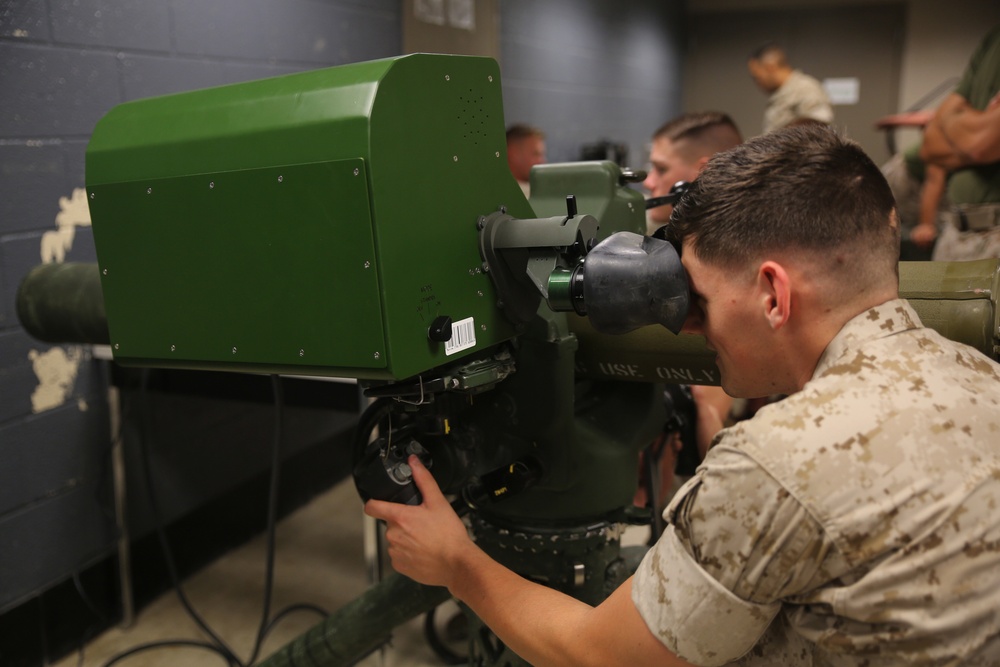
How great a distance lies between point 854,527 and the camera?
707 millimetres

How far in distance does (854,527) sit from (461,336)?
1.59 feet

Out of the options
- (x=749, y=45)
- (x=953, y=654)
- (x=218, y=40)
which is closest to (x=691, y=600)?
(x=953, y=654)

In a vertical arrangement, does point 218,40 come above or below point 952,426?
above

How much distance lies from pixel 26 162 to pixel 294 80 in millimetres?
1251

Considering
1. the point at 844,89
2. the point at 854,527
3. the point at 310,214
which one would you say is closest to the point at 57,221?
the point at 310,214

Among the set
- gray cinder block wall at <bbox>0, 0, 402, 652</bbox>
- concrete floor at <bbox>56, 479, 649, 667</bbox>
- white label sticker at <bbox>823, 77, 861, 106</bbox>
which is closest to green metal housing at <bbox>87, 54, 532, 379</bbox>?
gray cinder block wall at <bbox>0, 0, 402, 652</bbox>

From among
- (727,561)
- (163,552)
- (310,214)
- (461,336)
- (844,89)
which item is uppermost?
(844,89)

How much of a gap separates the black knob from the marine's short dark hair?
299mm

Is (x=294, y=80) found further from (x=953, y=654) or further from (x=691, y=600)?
(x=953, y=654)

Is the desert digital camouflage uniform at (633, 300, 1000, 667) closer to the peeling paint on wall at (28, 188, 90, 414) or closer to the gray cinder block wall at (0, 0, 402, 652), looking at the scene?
the gray cinder block wall at (0, 0, 402, 652)

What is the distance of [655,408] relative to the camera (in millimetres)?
1331

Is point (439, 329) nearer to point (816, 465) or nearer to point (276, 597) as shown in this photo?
point (816, 465)

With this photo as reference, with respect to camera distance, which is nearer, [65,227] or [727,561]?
[727,561]

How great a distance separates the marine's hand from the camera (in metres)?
1.05
